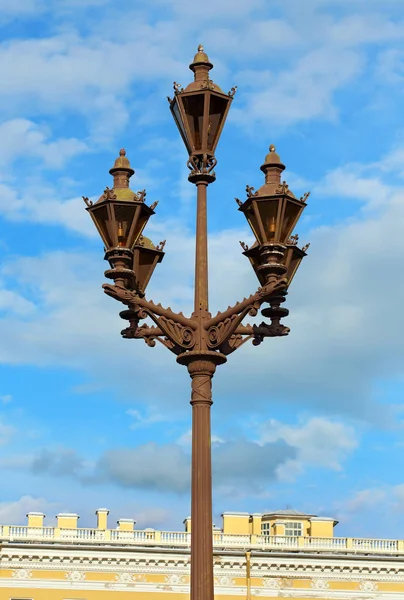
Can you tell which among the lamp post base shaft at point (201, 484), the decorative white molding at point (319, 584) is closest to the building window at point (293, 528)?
the decorative white molding at point (319, 584)

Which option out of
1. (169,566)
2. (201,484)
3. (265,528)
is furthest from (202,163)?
(265,528)

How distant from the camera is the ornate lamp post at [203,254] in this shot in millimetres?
10867

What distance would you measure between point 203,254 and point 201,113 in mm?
1334

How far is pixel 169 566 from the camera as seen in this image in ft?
155

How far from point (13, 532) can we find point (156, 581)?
233 inches

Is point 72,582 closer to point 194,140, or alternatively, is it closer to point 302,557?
point 302,557

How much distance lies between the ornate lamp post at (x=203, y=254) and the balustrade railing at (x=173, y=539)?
3710 centimetres

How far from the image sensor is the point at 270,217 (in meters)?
11.2

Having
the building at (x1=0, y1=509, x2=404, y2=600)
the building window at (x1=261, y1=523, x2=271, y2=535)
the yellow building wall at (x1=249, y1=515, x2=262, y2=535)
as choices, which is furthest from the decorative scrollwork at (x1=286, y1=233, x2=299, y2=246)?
the building window at (x1=261, y1=523, x2=271, y2=535)

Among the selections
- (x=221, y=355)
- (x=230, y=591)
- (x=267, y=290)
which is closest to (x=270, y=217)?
(x=267, y=290)

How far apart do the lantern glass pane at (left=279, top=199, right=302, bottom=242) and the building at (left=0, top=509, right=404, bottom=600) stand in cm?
3704

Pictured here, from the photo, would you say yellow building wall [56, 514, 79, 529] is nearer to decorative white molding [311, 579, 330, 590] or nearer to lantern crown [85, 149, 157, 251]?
decorative white molding [311, 579, 330, 590]

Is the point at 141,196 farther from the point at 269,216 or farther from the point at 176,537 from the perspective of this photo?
the point at 176,537

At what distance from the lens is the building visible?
46906mm
